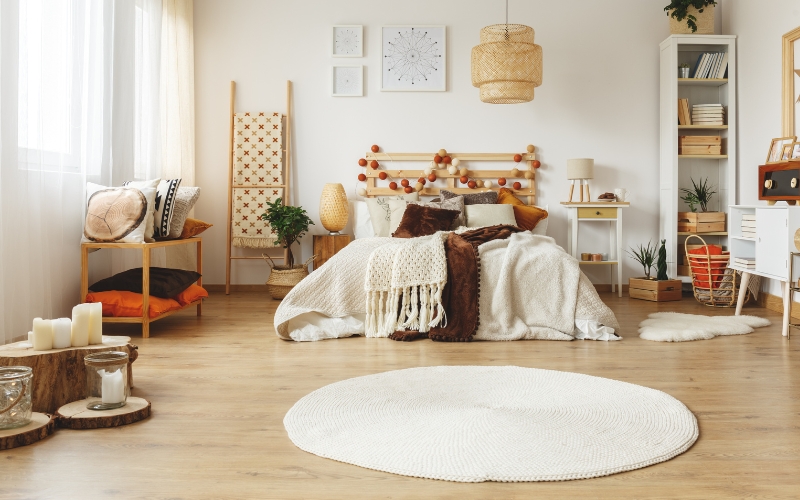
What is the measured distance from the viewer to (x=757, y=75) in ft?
17.5

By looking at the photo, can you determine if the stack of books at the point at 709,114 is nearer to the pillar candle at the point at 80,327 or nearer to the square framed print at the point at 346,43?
the square framed print at the point at 346,43

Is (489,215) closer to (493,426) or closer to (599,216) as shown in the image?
(599,216)

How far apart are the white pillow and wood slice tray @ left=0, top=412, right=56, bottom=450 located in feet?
11.9

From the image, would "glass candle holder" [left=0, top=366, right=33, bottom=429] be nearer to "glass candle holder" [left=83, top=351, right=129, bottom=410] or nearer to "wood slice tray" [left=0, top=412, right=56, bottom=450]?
"wood slice tray" [left=0, top=412, right=56, bottom=450]

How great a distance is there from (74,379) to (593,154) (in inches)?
190

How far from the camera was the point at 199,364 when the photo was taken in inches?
127

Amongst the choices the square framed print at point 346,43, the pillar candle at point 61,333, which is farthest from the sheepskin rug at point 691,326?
the square framed print at point 346,43

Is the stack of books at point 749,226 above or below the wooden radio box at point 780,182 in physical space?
below

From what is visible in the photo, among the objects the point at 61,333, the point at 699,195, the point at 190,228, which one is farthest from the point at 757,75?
the point at 61,333

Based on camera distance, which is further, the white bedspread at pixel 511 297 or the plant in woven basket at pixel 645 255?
the plant in woven basket at pixel 645 255

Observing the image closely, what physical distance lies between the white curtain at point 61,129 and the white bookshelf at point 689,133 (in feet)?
13.5

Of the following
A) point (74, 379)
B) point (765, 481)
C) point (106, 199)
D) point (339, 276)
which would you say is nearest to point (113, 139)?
point (106, 199)

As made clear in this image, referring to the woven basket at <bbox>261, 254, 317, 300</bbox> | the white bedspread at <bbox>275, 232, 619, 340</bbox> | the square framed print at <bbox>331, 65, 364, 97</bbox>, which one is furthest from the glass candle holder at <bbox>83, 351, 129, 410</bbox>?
the square framed print at <bbox>331, 65, 364, 97</bbox>

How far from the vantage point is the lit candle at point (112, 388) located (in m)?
2.30
